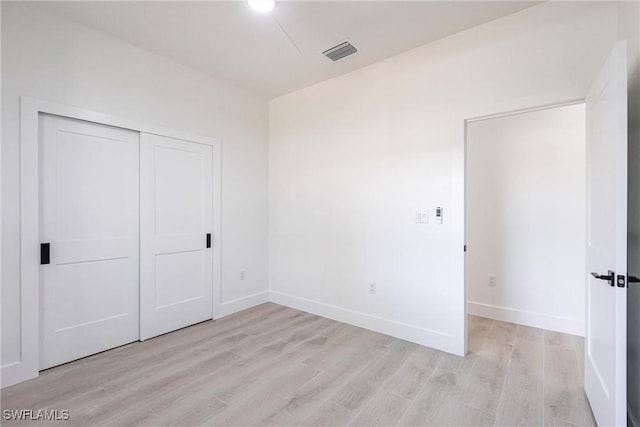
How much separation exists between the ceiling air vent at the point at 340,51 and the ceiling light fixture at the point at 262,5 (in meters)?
0.84

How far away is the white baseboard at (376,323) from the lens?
273 cm

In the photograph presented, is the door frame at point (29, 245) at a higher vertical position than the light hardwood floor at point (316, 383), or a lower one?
higher

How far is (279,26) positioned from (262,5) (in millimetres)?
443

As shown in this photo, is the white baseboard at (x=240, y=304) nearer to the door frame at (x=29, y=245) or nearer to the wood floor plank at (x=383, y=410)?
the door frame at (x=29, y=245)

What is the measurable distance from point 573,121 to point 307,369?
12.1 ft

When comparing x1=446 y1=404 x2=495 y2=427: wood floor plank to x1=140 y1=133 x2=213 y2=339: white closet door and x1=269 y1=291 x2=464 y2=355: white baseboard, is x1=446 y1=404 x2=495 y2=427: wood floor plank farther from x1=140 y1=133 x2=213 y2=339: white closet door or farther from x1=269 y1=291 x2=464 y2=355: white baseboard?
x1=140 y1=133 x2=213 y2=339: white closet door

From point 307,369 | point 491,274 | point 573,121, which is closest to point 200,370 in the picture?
point 307,369

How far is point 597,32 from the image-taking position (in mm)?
2080

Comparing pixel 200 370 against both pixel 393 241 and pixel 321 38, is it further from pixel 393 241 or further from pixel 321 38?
pixel 321 38

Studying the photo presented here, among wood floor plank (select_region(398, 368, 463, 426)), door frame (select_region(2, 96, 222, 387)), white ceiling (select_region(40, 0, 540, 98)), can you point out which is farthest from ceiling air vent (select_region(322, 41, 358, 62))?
wood floor plank (select_region(398, 368, 463, 426))

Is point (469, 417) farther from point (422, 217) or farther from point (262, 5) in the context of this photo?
point (262, 5)

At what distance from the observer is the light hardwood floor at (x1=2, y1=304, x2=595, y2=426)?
73.2 inches

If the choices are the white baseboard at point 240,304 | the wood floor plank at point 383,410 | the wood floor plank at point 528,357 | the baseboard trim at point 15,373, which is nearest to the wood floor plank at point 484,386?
the wood floor plank at point 528,357

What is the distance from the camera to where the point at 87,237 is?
103 inches
